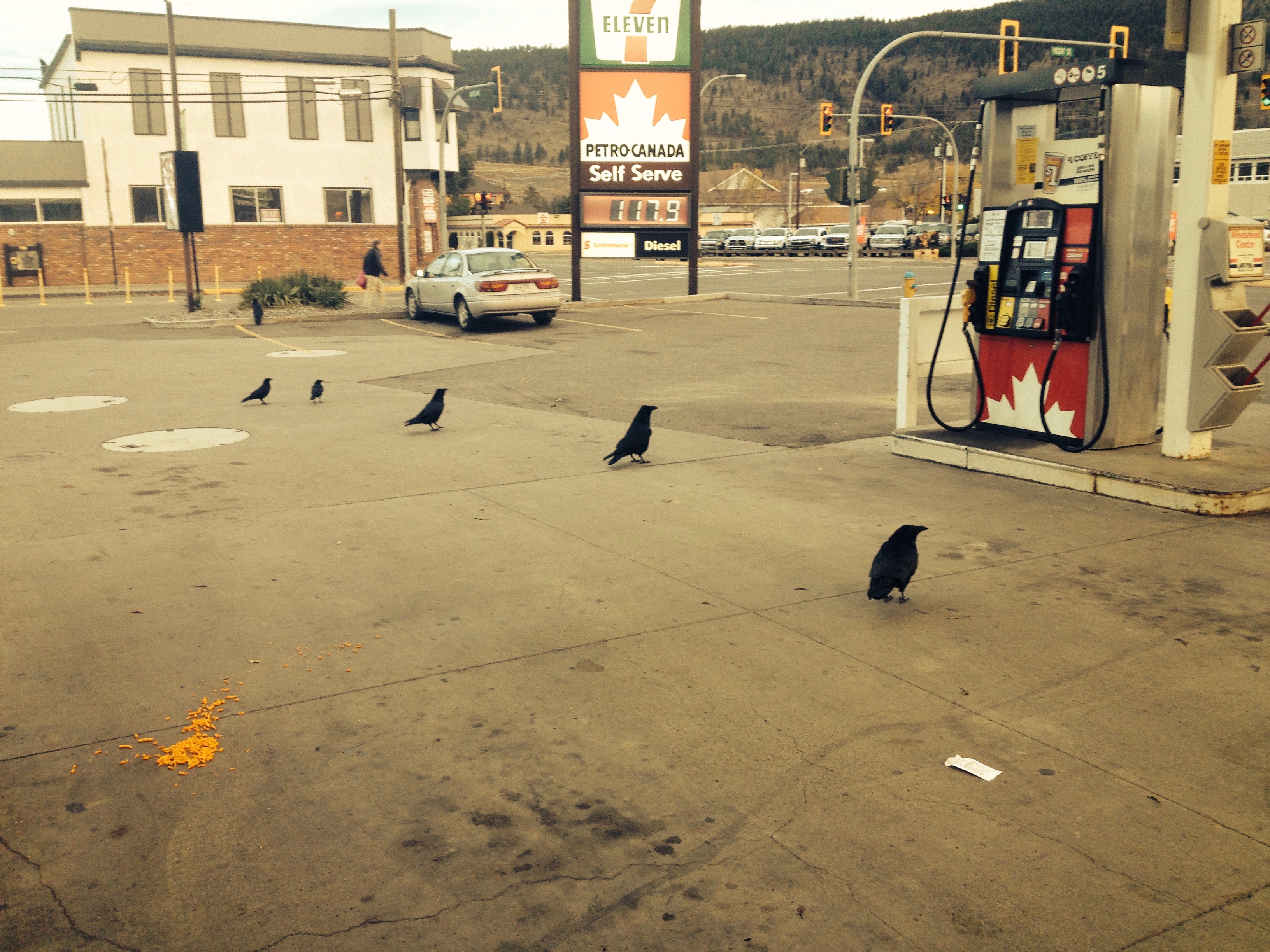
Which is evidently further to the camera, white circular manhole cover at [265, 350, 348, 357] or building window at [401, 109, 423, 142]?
building window at [401, 109, 423, 142]

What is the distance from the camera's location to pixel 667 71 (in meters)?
26.9

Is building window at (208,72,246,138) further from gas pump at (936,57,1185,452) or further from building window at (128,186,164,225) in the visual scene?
gas pump at (936,57,1185,452)

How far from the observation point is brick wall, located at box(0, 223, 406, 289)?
4606 centimetres

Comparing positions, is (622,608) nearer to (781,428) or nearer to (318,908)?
(318,908)

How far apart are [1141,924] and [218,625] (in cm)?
442

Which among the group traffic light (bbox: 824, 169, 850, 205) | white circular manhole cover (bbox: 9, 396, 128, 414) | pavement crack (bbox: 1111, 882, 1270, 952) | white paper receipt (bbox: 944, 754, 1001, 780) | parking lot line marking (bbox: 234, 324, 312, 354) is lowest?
pavement crack (bbox: 1111, 882, 1270, 952)

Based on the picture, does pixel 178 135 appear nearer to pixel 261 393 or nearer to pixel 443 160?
pixel 443 160

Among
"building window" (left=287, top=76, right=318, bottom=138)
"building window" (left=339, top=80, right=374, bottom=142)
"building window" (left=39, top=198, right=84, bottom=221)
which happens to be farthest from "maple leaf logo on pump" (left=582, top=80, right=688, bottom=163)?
"building window" (left=39, top=198, right=84, bottom=221)

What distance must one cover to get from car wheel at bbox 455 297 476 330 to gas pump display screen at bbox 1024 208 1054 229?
14.6 meters

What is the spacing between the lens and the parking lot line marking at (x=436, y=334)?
2023 centimetres

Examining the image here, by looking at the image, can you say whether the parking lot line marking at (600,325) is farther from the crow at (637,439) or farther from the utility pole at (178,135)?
the crow at (637,439)

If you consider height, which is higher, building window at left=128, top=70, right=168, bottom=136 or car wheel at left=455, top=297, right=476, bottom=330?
building window at left=128, top=70, right=168, bottom=136

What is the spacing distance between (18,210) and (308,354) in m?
35.3

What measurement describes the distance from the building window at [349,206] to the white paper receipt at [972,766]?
1938 inches
